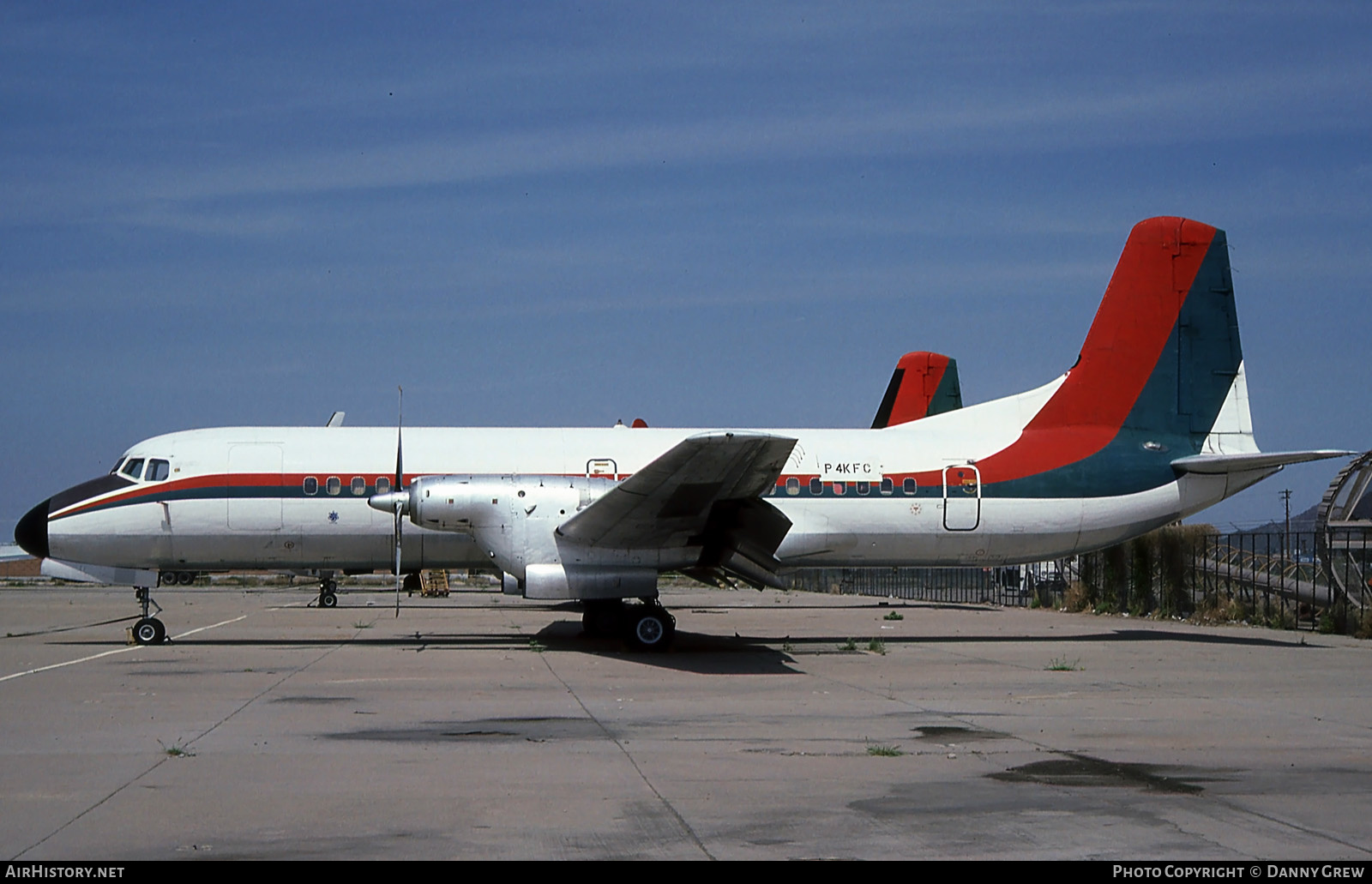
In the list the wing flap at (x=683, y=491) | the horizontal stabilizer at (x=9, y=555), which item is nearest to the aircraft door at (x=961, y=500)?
the wing flap at (x=683, y=491)

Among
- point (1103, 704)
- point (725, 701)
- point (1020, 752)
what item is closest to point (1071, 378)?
point (1103, 704)

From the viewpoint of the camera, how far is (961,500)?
20.1 m

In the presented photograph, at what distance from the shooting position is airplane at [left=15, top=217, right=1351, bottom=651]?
17.5 m

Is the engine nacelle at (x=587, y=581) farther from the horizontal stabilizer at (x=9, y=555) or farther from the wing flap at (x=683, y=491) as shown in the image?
the horizontal stabilizer at (x=9, y=555)

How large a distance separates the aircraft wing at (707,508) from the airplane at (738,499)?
2.3 inches

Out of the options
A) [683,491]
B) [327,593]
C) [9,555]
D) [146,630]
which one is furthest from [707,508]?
[9,555]

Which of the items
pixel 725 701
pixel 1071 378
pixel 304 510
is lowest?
pixel 725 701

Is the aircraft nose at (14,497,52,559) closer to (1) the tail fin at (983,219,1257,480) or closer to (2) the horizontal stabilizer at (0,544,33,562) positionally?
(1) the tail fin at (983,219,1257,480)

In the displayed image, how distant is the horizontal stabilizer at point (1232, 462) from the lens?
1962cm

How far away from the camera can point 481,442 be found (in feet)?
66.0

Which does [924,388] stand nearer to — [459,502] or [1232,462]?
[1232,462]

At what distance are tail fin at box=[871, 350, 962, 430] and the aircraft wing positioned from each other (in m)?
19.7

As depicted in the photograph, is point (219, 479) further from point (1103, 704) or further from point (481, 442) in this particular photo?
point (1103, 704)

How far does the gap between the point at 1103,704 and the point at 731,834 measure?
7.24 metres
